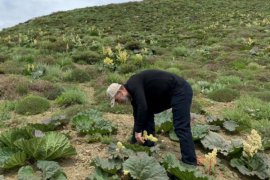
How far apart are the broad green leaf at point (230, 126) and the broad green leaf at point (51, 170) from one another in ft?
13.1

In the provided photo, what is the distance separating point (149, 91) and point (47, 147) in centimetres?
187

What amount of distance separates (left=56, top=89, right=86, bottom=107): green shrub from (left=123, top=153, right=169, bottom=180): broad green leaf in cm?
514

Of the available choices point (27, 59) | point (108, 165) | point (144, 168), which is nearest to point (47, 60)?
point (27, 59)

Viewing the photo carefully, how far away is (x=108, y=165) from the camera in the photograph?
256 inches

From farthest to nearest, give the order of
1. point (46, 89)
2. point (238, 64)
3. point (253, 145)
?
point (238, 64) → point (46, 89) → point (253, 145)

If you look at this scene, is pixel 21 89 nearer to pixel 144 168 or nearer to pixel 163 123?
pixel 163 123

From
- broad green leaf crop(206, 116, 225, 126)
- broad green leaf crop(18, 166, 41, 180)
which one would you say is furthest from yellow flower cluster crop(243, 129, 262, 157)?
broad green leaf crop(18, 166, 41, 180)

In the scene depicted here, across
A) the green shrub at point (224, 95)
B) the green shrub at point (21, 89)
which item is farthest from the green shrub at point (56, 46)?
the green shrub at point (224, 95)

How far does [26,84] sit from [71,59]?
17.8ft

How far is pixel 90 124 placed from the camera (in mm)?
8602

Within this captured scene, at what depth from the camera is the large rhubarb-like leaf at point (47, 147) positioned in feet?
22.5

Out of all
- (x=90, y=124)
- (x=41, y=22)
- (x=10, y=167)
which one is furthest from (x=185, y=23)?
(x=10, y=167)

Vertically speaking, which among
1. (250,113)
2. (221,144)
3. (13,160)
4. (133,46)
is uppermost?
(13,160)

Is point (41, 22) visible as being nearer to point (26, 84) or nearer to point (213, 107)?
point (26, 84)
